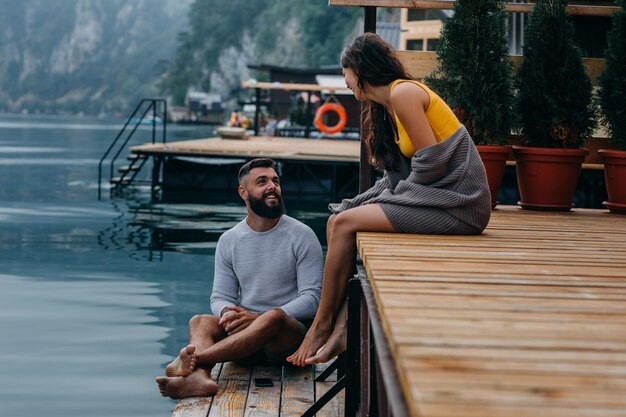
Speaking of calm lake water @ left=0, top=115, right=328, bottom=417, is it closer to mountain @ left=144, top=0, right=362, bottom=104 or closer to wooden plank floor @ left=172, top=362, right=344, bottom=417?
wooden plank floor @ left=172, top=362, right=344, bottom=417

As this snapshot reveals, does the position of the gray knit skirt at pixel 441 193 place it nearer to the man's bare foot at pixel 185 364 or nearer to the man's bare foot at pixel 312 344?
the man's bare foot at pixel 312 344

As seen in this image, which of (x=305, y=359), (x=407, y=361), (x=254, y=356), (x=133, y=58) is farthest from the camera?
(x=133, y=58)

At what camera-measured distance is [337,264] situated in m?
3.97

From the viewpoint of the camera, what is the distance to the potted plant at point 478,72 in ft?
20.7

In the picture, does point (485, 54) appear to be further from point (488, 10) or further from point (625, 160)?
point (625, 160)

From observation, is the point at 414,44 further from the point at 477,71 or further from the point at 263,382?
the point at 263,382

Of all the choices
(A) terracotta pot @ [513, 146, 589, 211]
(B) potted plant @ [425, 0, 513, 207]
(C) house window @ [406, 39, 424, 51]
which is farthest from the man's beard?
A: (C) house window @ [406, 39, 424, 51]

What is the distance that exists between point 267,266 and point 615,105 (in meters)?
2.69

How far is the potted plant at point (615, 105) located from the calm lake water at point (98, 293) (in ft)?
9.35

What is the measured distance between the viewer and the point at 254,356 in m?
4.79

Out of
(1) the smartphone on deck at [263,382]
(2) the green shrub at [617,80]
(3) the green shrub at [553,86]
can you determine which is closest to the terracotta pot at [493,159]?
(3) the green shrub at [553,86]

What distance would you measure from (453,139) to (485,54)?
229cm

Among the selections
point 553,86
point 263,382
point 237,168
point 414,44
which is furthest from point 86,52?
point 263,382

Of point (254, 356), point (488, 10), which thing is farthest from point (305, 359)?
point (488, 10)
